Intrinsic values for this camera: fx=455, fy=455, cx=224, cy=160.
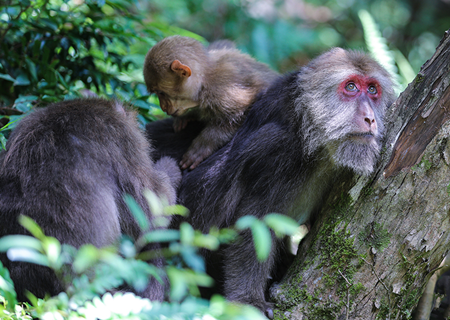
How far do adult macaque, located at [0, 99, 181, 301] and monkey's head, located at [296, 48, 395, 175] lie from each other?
51.1 inches

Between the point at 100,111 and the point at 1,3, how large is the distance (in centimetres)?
205

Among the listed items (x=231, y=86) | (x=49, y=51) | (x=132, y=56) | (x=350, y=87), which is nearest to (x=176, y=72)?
(x=231, y=86)

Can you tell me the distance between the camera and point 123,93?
5.18 metres

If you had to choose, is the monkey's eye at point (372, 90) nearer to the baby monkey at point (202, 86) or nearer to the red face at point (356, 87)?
the red face at point (356, 87)

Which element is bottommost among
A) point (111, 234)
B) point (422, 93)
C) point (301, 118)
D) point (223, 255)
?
point (223, 255)

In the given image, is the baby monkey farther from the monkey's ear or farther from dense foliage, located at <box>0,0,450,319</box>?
dense foliage, located at <box>0,0,450,319</box>

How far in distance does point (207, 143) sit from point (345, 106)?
53.4 inches

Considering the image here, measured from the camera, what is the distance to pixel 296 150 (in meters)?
3.58

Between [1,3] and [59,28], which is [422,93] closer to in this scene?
[59,28]

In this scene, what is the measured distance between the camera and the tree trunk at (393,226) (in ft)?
9.97

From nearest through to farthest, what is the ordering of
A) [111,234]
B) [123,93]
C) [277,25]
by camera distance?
[111,234]
[123,93]
[277,25]

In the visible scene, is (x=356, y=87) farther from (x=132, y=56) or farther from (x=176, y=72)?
(x=132, y=56)

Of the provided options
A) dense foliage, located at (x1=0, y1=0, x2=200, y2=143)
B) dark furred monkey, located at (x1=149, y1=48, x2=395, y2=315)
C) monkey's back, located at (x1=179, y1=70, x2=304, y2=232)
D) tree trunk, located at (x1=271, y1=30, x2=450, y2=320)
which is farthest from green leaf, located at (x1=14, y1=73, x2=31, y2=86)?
tree trunk, located at (x1=271, y1=30, x2=450, y2=320)

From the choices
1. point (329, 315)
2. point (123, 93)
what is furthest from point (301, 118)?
point (123, 93)
